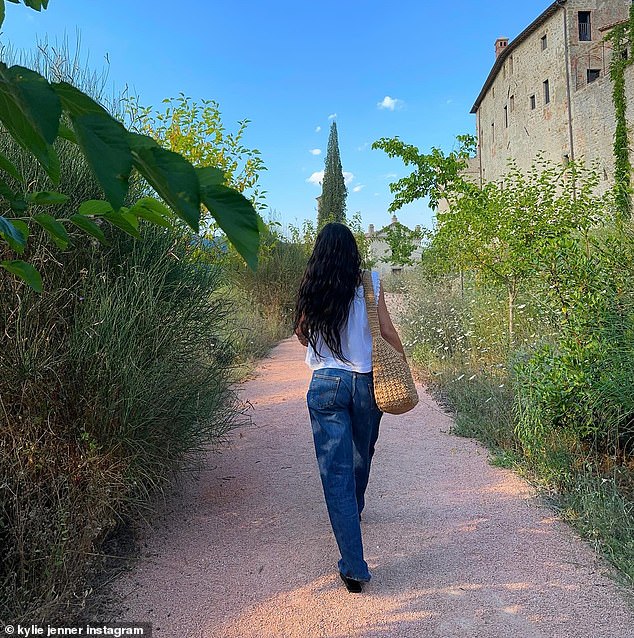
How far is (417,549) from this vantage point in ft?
11.1

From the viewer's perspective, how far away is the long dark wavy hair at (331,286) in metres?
3.06

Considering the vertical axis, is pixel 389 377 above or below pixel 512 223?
below

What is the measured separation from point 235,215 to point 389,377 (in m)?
2.48

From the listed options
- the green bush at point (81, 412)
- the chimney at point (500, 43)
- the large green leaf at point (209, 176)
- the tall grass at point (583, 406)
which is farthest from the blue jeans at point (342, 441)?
the chimney at point (500, 43)

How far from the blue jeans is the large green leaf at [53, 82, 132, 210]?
2.38 metres

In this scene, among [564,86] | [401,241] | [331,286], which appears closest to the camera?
[331,286]

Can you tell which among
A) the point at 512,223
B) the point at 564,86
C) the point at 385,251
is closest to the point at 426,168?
→ the point at 512,223

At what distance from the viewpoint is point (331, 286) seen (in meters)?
3.07

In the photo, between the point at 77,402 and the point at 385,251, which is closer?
the point at 77,402

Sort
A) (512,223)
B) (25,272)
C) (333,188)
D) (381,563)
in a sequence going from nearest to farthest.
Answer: (25,272), (381,563), (512,223), (333,188)

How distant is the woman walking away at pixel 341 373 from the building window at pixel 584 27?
1138 inches

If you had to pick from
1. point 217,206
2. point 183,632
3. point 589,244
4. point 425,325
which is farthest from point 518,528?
point 425,325

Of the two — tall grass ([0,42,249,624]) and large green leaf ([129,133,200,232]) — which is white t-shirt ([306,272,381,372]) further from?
large green leaf ([129,133,200,232])

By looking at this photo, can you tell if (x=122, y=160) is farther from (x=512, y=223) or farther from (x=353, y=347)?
(x=512, y=223)
